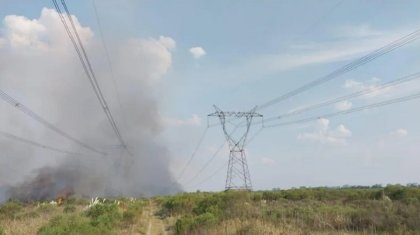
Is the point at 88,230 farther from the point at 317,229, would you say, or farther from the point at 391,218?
the point at 391,218

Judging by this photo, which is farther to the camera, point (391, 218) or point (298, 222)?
point (298, 222)

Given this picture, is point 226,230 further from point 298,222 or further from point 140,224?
Result: point 140,224

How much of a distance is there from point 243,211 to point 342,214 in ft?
21.5

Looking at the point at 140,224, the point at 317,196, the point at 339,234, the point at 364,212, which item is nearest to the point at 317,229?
the point at 339,234

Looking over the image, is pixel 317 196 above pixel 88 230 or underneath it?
above

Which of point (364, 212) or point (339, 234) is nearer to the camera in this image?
point (339, 234)

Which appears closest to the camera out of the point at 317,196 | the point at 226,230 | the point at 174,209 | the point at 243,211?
the point at 226,230

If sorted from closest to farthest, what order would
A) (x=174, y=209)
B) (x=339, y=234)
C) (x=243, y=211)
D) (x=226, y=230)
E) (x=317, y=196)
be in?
1. (x=339, y=234)
2. (x=226, y=230)
3. (x=243, y=211)
4. (x=174, y=209)
5. (x=317, y=196)

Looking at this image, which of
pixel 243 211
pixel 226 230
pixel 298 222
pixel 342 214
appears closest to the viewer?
pixel 226 230

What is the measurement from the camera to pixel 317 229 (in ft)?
78.2

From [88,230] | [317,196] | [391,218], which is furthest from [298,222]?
[317,196]

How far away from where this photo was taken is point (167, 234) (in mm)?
28484

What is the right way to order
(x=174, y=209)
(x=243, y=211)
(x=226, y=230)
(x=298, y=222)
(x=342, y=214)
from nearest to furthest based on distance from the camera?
(x=226, y=230) < (x=298, y=222) < (x=342, y=214) < (x=243, y=211) < (x=174, y=209)

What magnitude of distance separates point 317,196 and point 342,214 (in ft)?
119
